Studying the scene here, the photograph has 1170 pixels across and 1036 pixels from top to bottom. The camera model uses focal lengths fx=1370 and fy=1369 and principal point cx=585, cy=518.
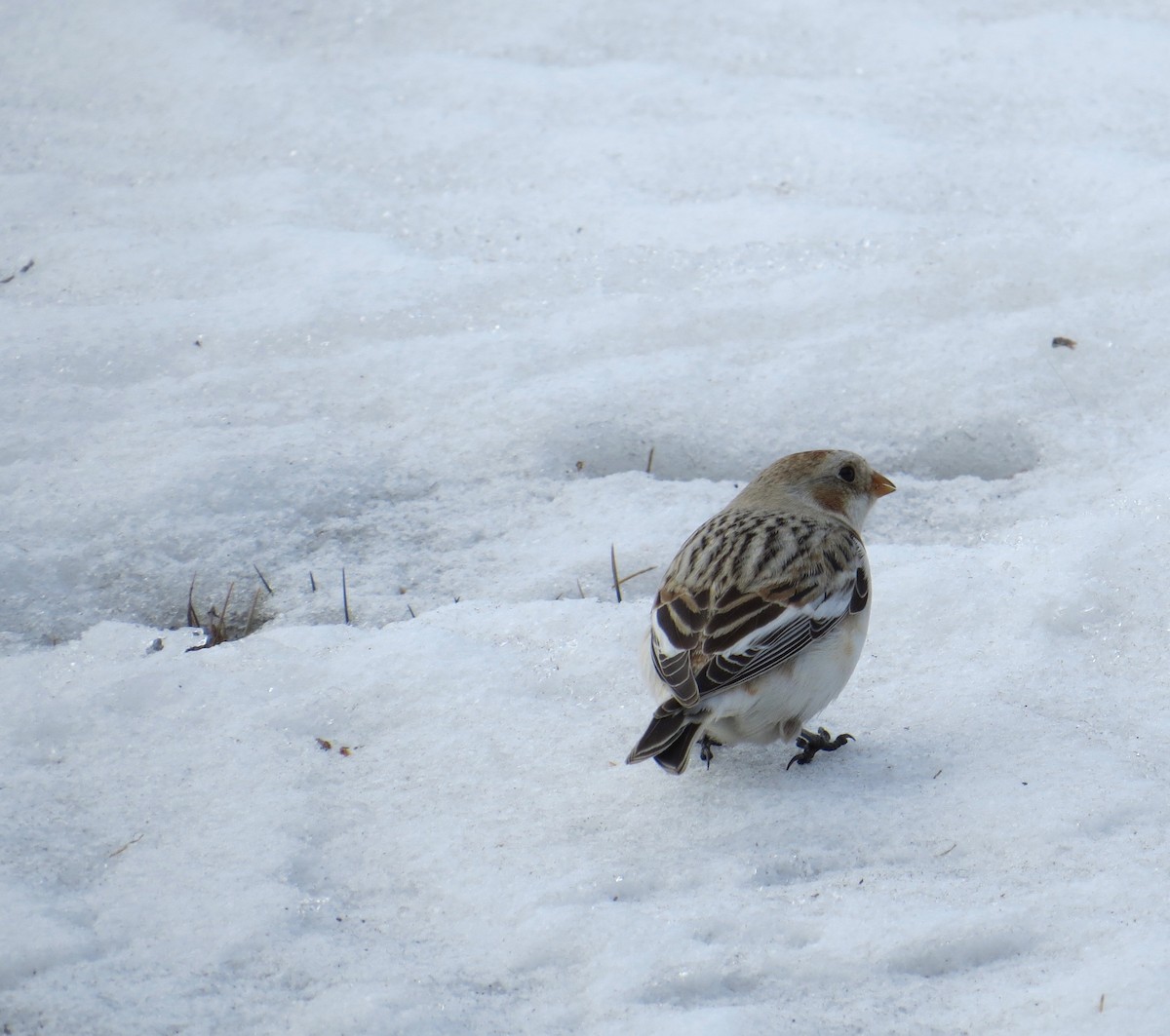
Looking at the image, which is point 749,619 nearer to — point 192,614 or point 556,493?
point 556,493

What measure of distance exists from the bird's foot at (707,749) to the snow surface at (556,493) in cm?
4

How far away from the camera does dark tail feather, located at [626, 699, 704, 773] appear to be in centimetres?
326

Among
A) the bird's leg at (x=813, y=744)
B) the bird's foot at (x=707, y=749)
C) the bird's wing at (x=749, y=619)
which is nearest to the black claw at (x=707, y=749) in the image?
the bird's foot at (x=707, y=749)

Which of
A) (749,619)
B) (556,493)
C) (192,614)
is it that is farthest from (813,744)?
(192,614)

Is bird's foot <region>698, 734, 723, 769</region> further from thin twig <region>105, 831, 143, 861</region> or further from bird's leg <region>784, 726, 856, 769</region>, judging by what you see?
thin twig <region>105, 831, 143, 861</region>

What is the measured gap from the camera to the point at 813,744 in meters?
3.58

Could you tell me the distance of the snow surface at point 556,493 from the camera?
9.42ft

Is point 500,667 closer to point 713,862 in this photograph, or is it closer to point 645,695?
point 645,695

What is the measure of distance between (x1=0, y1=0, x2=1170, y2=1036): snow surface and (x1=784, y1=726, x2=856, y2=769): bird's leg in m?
0.10

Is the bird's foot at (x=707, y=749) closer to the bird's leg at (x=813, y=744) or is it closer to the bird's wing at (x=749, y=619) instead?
the bird's leg at (x=813, y=744)

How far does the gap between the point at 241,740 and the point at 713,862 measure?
1.28 meters

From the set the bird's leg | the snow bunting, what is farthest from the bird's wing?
the bird's leg

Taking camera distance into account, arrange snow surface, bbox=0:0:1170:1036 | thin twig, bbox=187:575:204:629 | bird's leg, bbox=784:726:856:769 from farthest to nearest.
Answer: thin twig, bbox=187:575:204:629 < bird's leg, bbox=784:726:856:769 < snow surface, bbox=0:0:1170:1036

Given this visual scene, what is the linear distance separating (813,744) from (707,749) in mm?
282
